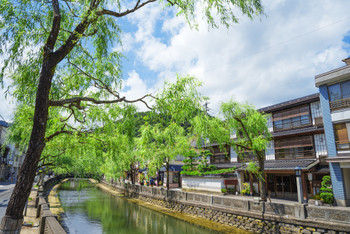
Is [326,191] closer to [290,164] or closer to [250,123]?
[290,164]

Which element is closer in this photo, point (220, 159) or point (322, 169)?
point (322, 169)

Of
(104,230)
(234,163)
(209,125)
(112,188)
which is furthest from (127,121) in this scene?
(112,188)

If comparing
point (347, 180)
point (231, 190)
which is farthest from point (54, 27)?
point (231, 190)

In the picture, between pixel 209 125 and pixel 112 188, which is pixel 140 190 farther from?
pixel 209 125

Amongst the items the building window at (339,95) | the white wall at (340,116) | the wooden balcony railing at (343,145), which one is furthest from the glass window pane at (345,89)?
the wooden balcony railing at (343,145)

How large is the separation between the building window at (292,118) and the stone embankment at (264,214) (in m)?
10.4

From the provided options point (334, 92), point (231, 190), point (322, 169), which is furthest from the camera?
point (231, 190)

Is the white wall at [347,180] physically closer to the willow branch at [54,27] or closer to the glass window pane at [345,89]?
the glass window pane at [345,89]

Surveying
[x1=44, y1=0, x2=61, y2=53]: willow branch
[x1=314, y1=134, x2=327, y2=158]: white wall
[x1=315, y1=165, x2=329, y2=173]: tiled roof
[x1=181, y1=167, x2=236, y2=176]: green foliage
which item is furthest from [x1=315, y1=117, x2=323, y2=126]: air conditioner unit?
[x1=44, y1=0, x2=61, y2=53]: willow branch

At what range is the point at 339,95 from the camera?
1689 cm

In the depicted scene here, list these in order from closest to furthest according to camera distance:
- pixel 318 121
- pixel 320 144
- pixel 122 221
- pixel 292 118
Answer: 1. pixel 122 221
2. pixel 320 144
3. pixel 318 121
4. pixel 292 118

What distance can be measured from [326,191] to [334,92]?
7.63m

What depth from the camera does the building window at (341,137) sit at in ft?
53.0

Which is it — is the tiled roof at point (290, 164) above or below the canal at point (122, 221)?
above
